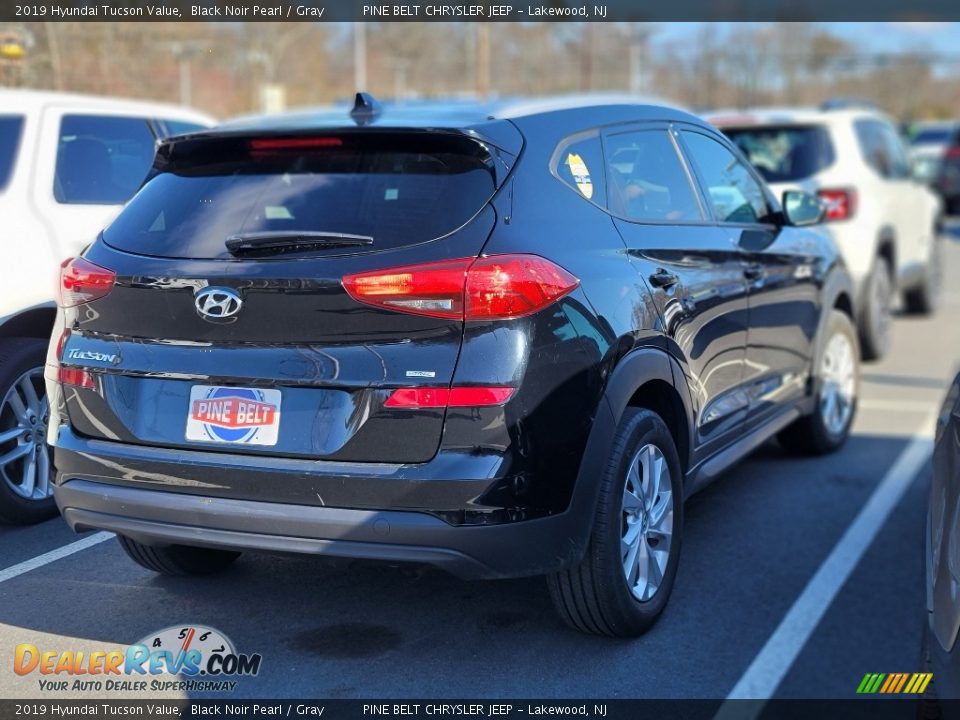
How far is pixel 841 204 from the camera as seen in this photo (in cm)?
839

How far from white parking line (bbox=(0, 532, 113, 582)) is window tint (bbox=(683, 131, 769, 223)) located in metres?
2.98

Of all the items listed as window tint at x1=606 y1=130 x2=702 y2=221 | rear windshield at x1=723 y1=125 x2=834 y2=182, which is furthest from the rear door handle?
rear windshield at x1=723 y1=125 x2=834 y2=182

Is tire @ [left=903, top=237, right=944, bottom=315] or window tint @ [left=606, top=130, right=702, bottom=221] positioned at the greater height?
window tint @ [left=606, top=130, right=702, bottom=221]

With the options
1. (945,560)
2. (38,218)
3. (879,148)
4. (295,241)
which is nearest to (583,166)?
(295,241)

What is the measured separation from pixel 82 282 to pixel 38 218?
169 cm

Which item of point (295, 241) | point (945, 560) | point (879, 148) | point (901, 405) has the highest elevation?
point (295, 241)

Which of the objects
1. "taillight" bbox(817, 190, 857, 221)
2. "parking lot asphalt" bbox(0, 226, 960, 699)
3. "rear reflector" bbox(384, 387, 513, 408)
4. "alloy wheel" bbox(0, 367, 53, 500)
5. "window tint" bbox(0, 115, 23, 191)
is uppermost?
"window tint" bbox(0, 115, 23, 191)

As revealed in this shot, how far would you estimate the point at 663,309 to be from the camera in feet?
12.6

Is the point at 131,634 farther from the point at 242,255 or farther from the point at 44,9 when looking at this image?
the point at 44,9

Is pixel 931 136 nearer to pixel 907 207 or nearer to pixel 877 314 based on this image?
pixel 907 207

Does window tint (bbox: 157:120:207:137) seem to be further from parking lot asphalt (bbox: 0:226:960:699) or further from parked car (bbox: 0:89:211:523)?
parking lot asphalt (bbox: 0:226:960:699)

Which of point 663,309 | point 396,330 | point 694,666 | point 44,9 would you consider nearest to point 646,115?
point 663,309

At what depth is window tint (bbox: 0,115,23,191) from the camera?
5012mm

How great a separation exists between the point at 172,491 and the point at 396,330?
Result: 2.76 ft
